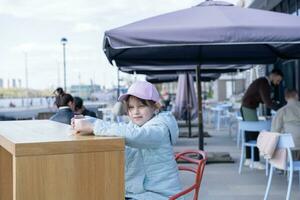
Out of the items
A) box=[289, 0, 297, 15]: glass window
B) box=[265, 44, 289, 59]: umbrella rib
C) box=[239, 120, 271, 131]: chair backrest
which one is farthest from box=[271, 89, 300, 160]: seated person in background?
box=[289, 0, 297, 15]: glass window

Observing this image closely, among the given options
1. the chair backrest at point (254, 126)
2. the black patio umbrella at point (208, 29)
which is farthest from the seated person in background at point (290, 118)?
the black patio umbrella at point (208, 29)

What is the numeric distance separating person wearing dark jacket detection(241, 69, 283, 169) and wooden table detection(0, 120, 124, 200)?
5.46 meters

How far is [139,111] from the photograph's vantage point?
2.55 m

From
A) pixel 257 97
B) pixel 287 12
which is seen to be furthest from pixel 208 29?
pixel 287 12

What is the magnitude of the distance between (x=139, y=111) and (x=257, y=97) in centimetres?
503

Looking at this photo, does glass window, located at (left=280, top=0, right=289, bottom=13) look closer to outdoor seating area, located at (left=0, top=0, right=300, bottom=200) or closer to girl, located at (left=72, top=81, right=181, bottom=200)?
outdoor seating area, located at (left=0, top=0, right=300, bottom=200)

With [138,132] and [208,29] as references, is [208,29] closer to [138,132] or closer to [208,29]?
[208,29]

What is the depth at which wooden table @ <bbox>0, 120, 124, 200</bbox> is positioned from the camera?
1.70 m

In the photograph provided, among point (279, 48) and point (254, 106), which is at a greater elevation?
point (279, 48)

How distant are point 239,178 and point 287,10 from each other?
20.0 feet

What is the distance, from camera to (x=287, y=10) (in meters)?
11.4

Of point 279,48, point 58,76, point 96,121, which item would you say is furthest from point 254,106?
point 58,76

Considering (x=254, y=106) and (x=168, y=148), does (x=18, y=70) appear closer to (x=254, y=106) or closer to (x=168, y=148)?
(x=254, y=106)

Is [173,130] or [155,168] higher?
[173,130]
